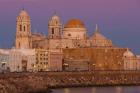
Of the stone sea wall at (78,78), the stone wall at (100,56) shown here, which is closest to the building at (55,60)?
the stone wall at (100,56)

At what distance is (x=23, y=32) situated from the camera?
117938 mm

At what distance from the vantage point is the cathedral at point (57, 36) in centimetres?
11806

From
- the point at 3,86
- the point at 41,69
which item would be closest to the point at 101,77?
the point at 41,69

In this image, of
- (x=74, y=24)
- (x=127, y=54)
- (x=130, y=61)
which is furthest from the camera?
(x=74, y=24)

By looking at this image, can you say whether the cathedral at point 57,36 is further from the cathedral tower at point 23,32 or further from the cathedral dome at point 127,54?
the cathedral dome at point 127,54

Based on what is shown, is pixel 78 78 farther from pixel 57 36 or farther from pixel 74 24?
pixel 74 24

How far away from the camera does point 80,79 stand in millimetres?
107938

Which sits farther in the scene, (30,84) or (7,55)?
(7,55)

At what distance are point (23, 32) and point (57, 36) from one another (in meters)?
8.10

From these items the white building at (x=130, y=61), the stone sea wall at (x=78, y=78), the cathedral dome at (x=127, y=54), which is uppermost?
the cathedral dome at (x=127, y=54)

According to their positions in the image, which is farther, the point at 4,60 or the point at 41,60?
the point at 41,60

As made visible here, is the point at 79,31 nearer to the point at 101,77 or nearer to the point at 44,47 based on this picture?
the point at 44,47

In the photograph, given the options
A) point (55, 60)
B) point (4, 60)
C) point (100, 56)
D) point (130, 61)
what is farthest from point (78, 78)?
point (130, 61)

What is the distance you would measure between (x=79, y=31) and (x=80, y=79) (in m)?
26.9
